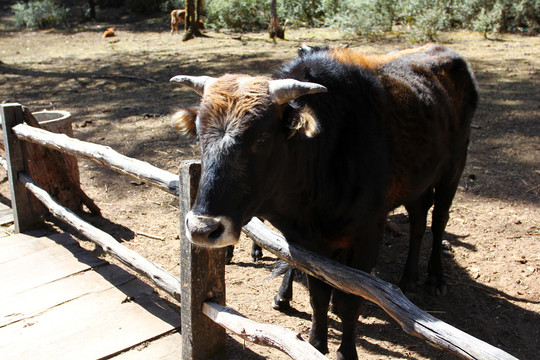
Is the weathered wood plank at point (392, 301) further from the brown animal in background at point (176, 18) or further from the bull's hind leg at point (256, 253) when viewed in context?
the brown animal in background at point (176, 18)

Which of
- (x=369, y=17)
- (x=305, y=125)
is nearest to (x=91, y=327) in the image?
(x=305, y=125)

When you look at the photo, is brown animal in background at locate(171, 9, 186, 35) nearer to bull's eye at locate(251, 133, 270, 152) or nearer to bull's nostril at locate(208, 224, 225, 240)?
bull's eye at locate(251, 133, 270, 152)

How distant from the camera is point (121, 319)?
3.83m

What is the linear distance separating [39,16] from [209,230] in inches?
890

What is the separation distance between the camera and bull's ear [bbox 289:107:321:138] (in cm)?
287

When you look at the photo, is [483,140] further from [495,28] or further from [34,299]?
[495,28]

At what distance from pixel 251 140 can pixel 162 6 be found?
22.3 meters

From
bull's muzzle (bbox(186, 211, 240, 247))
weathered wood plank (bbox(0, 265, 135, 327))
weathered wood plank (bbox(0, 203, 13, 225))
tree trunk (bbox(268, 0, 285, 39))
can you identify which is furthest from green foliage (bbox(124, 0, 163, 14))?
bull's muzzle (bbox(186, 211, 240, 247))

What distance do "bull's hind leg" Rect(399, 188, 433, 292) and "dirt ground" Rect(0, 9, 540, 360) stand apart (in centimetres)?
15

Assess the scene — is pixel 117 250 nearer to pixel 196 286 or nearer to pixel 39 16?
pixel 196 286

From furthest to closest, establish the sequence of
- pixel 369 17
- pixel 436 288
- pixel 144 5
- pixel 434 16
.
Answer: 1. pixel 144 5
2. pixel 369 17
3. pixel 434 16
4. pixel 436 288

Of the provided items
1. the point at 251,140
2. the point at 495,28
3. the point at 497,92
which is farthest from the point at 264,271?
the point at 495,28

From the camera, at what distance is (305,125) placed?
9.45 feet

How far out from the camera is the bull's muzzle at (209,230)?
99.8 inches
